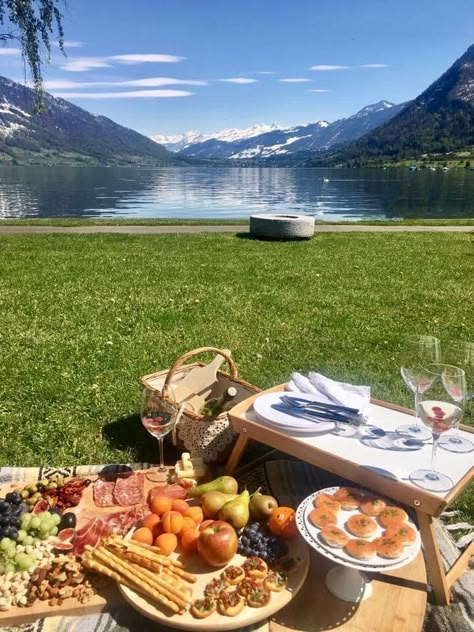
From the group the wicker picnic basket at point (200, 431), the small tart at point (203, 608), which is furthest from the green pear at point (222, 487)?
the small tart at point (203, 608)

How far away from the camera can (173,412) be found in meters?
4.93

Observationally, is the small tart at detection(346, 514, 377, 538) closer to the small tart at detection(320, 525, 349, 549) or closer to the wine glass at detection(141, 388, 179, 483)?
the small tart at detection(320, 525, 349, 549)

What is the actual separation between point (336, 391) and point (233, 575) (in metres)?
1.65

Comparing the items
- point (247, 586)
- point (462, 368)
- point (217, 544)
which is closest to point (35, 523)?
point (217, 544)

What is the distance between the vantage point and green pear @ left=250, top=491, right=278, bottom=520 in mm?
3857

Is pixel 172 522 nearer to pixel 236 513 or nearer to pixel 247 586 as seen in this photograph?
pixel 236 513

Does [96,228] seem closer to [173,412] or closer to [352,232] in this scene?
[352,232]

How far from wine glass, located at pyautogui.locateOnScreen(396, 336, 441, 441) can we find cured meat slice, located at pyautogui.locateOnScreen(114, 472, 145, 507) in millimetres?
2279

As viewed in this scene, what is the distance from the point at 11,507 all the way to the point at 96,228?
20679mm

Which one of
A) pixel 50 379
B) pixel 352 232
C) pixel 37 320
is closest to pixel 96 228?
pixel 352 232

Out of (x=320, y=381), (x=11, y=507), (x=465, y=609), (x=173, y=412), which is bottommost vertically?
(x=465, y=609)

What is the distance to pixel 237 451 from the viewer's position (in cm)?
456

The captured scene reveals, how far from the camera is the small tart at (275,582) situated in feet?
11.0

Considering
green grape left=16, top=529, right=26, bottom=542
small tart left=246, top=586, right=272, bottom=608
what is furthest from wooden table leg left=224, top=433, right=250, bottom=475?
green grape left=16, top=529, right=26, bottom=542
